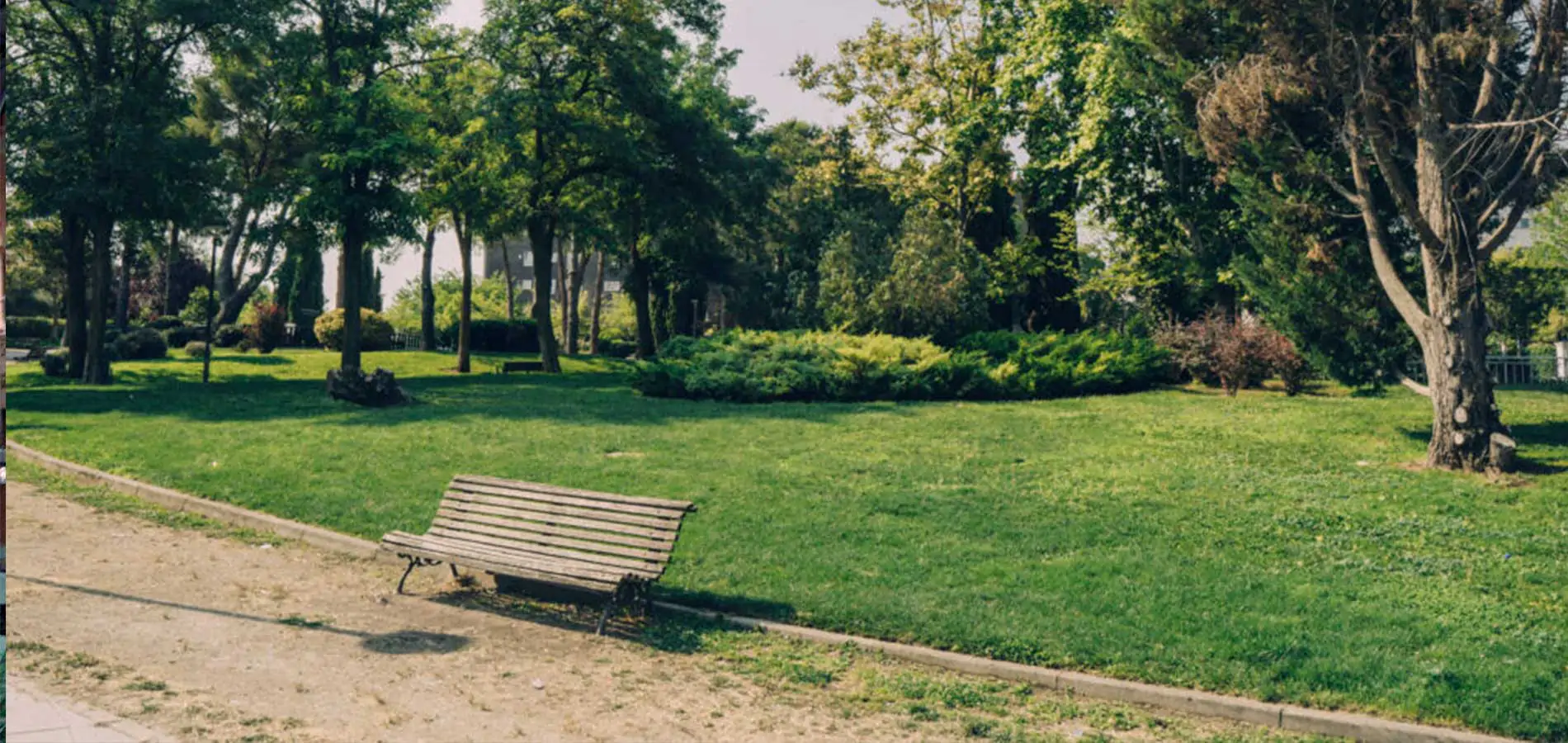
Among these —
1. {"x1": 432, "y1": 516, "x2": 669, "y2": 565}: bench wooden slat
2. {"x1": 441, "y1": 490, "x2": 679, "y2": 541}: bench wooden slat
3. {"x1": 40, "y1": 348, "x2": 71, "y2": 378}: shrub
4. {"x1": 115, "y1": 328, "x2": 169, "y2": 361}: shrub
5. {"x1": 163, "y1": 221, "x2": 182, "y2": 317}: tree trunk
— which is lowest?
{"x1": 432, "y1": 516, "x2": 669, "y2": 565}: bench wooden slat

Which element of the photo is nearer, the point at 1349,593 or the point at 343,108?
the point at 1349,593

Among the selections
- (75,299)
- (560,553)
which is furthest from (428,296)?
(560,553)

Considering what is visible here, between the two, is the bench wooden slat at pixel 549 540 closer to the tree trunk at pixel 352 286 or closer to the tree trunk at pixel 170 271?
the tree trunk at pixel 352 286

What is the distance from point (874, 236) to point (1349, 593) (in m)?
22.2

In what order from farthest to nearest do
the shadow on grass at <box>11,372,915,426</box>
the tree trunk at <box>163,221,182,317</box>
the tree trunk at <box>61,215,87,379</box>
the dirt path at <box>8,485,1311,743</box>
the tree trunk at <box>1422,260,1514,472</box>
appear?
the tree trunk at <box>163,221,182,317</box> → the tree trunk at <box>61,215,87,379</box> → the shadow on grass at <box>11,372,915,426</box> → the tree trunk at <box>1422,260,1514,472</box> → the dirt path at <box>8,485,1311,743</box>

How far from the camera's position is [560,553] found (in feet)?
29.6

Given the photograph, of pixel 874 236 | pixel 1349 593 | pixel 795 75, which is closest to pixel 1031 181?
pixel 874 236

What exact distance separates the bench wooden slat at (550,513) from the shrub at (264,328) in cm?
3231

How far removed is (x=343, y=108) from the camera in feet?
85.1

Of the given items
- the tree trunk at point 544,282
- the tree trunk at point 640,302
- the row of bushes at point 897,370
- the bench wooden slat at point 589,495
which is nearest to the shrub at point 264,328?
the tree trunk at point 544,282

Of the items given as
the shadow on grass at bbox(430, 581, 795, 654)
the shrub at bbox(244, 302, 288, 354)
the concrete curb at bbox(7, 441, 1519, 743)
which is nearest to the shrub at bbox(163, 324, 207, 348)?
the shrub at bbox(244, 302, 288, 354)

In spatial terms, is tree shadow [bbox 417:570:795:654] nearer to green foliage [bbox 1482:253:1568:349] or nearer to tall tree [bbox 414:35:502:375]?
green foliage [bbox 1482:253:1568:349]

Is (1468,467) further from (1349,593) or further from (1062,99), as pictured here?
(1062,99)

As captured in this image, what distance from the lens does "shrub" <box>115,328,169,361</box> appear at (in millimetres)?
33938
